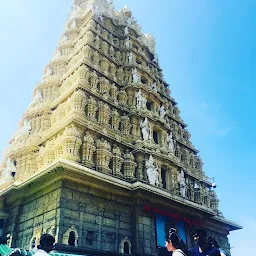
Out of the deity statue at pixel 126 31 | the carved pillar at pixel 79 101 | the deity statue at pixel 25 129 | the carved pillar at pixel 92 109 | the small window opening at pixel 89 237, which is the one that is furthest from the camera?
the deity statue at pixel 126 31

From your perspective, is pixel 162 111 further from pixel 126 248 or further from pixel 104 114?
pixel 126 248

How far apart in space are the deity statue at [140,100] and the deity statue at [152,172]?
13.9 ft

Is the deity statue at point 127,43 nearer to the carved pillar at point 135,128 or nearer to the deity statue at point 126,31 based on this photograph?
the deity statue at point 126,31

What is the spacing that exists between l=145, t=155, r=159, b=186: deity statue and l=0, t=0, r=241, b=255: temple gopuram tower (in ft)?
0.23

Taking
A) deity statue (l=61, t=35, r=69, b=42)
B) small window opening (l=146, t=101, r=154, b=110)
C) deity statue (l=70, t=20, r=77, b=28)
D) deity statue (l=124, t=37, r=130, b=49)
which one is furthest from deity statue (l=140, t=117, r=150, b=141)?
deity statue (l=70, t=20, r=77, b=28)

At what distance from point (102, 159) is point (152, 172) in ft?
11.0

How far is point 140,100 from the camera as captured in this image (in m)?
20.8

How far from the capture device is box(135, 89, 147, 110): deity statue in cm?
2059

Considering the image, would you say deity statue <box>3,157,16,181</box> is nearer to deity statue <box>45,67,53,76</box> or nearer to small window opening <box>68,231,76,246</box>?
small window opening <box>68,231,76,246</box>

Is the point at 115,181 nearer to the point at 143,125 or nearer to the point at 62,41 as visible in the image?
the point at 143,125

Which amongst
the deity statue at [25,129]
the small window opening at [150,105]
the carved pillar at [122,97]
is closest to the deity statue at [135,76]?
A: the carved pillar at [122,97]

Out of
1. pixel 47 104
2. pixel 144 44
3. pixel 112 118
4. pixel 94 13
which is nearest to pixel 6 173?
pixel 47 104

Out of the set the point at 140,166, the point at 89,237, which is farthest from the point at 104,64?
the point at 89,237

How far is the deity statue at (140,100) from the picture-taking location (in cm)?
2059
